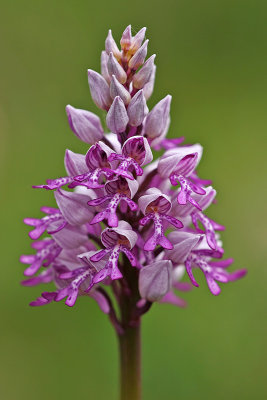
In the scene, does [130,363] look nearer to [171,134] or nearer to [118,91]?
[118,91]

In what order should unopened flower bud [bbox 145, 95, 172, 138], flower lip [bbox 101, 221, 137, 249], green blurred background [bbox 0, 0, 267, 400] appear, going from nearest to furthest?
flower lip [bbox 101, 221, 137, 249] < unopened flower bud [bbox 145, 95, 172, 138] < green blurred background [bbox 0, 0, 267, 400]

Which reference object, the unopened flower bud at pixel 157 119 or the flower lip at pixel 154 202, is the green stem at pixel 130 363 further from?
the unopened flower bud at pixel 157 119

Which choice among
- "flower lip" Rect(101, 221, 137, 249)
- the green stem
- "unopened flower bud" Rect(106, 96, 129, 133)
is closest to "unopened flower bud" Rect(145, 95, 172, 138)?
"unopened flower bud" Rect(106, 96, 129, 133)

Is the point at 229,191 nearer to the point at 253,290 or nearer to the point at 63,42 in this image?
the point at 253,290

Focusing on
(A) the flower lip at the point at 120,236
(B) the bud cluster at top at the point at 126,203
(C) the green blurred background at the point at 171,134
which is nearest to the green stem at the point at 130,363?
(B) the bud cluster at top at the point at 126,203

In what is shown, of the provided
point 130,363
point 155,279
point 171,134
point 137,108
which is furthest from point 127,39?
point 171,134

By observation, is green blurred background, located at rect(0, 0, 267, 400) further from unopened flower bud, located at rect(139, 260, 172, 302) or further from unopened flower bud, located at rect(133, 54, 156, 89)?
unopened flower bud, located at rect(133, 54, 156, 89)
